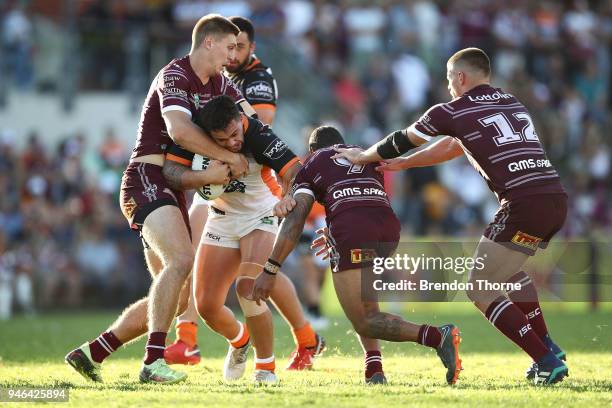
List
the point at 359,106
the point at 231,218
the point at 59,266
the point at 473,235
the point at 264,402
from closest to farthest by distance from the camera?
1. the point at 264,402
2. the point at 231,218
3. the point at 59,266
4. the point at 473,235
5. the point at 359,106

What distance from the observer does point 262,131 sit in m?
9.07

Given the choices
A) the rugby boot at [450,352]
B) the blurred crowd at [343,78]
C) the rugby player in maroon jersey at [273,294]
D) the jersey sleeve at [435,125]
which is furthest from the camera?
the blurred crowd at [343,78]

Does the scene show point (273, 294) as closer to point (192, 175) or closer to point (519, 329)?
point (192, 175)

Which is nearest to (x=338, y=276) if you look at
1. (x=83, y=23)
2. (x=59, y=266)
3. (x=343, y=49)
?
(x=59, y=266)

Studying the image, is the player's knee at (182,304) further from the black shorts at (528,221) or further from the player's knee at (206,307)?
the black shorts at (528,221)

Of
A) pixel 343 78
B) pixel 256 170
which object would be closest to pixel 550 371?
pixel 256 170

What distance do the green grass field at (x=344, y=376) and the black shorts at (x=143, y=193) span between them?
51.7 inches

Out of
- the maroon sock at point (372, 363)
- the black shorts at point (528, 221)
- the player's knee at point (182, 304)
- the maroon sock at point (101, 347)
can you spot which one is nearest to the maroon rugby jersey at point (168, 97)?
the player's knee at point (182, 304)

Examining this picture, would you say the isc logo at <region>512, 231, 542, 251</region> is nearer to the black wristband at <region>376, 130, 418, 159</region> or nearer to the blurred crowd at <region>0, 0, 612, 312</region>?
the black wristband at <region>376, 130, 418, 159</region>

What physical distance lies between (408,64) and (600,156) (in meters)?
4.39

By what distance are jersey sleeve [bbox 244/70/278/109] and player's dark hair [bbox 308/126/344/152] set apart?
1469mm

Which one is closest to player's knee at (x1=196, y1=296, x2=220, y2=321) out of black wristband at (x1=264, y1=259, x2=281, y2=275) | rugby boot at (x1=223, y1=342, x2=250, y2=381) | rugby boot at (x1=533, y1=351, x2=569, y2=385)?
rugby boot at (x1=223, y1=342, x2=250, y2=381)

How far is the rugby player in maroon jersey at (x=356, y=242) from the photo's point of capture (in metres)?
8.38

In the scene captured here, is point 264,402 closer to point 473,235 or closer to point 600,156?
point 473,235
